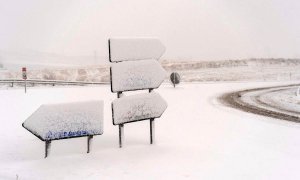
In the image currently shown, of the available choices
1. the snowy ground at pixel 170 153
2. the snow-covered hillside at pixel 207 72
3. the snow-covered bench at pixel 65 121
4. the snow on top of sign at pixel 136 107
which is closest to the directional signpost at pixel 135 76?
the snow on top of sign at pixel 136 107

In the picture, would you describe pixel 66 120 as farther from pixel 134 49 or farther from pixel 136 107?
pixel 134 49

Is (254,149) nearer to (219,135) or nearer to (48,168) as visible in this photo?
(219,135)

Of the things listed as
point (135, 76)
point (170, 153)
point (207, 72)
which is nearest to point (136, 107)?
point (135, 76)

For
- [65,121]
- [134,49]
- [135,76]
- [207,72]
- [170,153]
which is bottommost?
[170,153]

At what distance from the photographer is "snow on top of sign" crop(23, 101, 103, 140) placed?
25.8ft

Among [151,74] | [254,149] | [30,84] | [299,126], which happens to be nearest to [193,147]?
[254,149]

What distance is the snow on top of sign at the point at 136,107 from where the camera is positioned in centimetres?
849

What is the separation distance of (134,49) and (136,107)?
1.46 meters

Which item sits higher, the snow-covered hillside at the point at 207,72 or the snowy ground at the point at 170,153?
the snow-covered hillside at the point at 207,72

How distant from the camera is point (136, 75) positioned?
8703 mm

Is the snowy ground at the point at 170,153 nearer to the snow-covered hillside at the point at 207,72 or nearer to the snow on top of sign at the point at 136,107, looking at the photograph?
the snow on top of sign at the point at 136,107

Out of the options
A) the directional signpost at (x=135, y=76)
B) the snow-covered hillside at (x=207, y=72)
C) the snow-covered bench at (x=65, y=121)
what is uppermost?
the snow-covered hillside at (x=207, y=72)

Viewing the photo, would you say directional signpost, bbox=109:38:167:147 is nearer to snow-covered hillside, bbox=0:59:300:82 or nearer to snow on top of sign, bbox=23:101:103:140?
snow on top of sign, bbox=23:101:103:140

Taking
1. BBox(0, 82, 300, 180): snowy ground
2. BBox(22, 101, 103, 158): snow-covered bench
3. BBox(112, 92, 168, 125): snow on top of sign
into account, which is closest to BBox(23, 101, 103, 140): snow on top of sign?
BBox(22, 101, 103, 158): snow-covered bench
